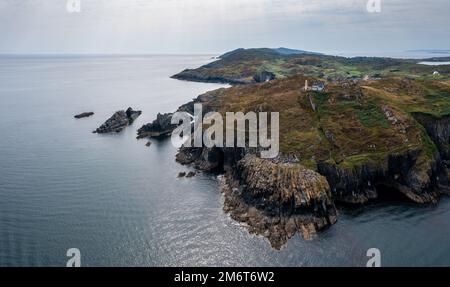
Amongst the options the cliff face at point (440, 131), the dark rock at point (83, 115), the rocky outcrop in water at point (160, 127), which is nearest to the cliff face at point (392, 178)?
the cliff face at point (440, 131)

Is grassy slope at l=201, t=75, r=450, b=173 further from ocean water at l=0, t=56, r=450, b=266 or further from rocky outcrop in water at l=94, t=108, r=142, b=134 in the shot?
rocky outcrop in water at l=94, t=108, r=142, b=134

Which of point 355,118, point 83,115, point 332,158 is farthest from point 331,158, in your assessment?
point 83,115

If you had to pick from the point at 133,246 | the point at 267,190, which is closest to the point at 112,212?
the point at 133,246

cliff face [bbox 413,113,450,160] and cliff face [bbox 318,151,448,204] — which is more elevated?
cliff face [bbox 413,113,450,160]

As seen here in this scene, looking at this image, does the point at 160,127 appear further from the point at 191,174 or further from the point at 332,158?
the point at 332,158

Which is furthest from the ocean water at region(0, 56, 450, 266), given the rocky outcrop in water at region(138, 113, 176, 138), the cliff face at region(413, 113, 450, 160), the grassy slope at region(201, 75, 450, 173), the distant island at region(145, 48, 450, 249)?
the rocky outcrop in water at region(138, 113, 176, 138)

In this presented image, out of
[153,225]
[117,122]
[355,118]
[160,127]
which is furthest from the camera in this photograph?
[117,122]
